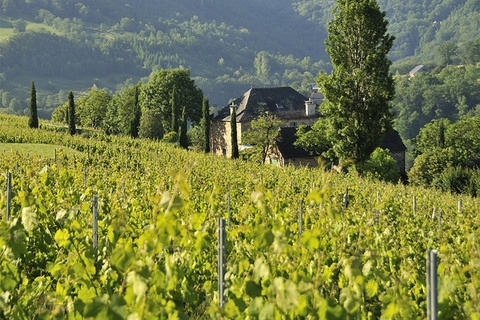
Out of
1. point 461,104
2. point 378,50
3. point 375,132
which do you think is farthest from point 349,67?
point 461,104

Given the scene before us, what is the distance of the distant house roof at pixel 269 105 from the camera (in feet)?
160

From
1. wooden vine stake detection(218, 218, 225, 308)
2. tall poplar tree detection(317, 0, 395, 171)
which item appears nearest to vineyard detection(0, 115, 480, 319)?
wooden vine stake detection(218, 218, 225, 308)

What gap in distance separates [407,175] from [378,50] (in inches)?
1024

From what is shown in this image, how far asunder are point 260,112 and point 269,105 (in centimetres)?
252

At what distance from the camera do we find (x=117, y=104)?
6219 cm

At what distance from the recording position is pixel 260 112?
48.7m

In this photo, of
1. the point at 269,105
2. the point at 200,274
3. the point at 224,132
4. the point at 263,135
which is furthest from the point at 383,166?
the point at 200,274

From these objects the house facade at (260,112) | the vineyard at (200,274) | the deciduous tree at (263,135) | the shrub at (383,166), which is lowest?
the shrub at (383,166)

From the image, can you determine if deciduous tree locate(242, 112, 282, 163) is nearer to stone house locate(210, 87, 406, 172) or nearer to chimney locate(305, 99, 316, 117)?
stone house locate(210, 87, 406, 172)

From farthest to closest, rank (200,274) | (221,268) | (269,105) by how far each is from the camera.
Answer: (269,105), (200,274), (221,268)

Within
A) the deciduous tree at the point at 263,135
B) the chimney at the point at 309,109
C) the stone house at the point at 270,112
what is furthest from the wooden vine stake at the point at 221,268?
the chimney at the point at 309,109

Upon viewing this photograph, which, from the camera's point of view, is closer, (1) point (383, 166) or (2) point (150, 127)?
(1) point (383, 166)

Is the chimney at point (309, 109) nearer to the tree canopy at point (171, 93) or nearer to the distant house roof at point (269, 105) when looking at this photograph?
the distant house roof at point (269, 105)

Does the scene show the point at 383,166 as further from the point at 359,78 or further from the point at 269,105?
the point at 359,78
